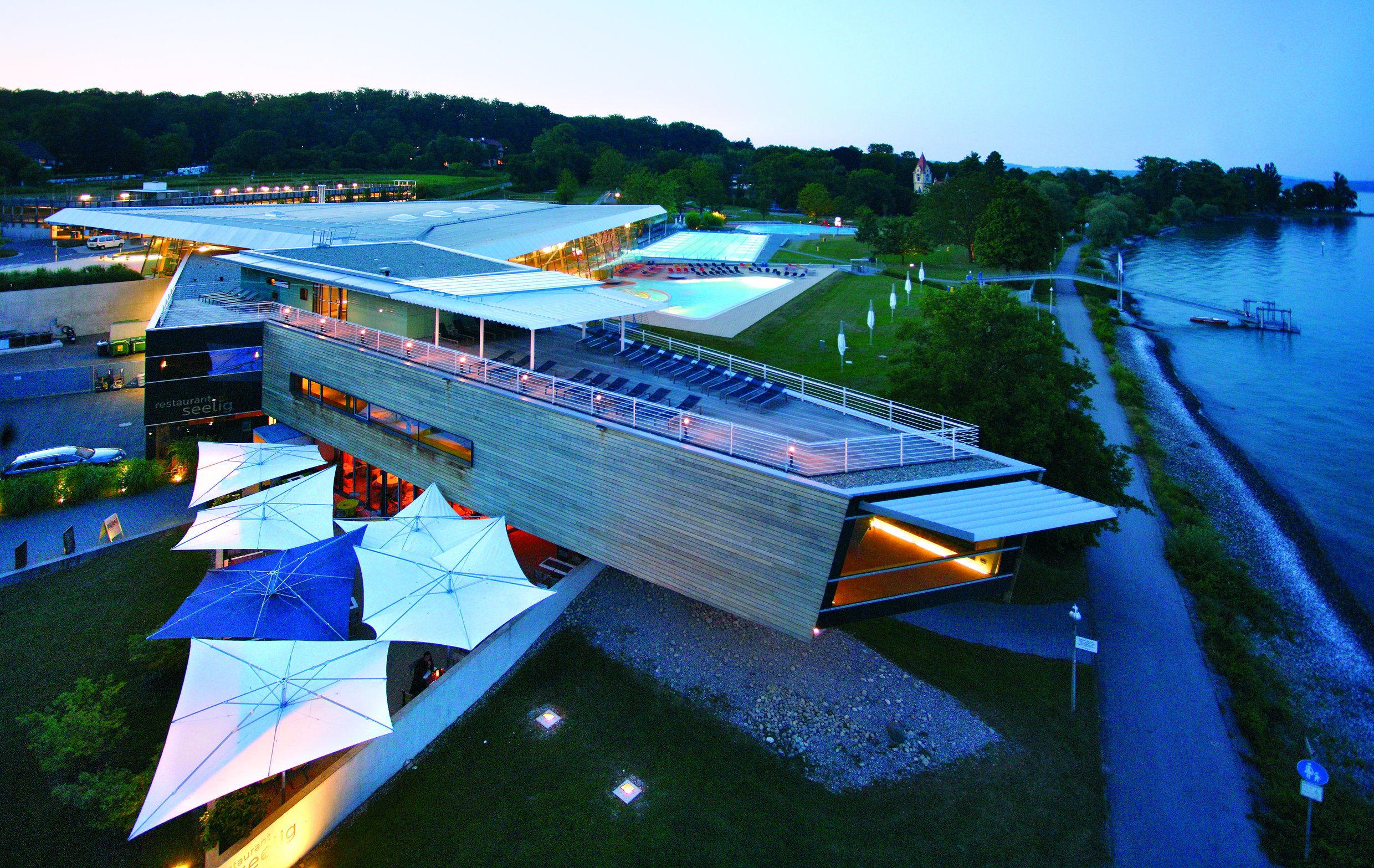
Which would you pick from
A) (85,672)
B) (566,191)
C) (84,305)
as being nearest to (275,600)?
(85,672)

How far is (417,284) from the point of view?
68.4 ft

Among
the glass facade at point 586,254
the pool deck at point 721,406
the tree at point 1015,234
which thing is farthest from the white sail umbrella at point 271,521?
the tree at point 1015,234

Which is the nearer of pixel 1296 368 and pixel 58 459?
pixel 58 459

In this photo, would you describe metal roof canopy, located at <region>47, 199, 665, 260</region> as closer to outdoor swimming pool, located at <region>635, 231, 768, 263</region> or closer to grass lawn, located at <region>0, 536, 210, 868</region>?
outdoor swimming pool, located at <region>635, 231, 768, 263</region>

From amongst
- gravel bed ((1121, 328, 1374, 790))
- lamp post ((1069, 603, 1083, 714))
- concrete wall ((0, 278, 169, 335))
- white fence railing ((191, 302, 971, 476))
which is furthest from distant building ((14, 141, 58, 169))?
gravel bed ((1121, 328, 1374, 790))

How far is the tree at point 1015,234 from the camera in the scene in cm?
6712

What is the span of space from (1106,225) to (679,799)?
116 meters

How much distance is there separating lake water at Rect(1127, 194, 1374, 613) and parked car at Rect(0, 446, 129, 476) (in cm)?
4016

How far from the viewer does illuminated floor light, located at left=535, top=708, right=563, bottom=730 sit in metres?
14.0

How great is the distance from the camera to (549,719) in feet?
46.4

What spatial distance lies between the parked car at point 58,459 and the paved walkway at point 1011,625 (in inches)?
961

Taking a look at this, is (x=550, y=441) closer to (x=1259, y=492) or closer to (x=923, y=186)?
(x=1259, y=492)

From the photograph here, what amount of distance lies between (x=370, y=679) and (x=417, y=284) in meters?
11.9

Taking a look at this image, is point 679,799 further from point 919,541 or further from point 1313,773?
point 1313,773
